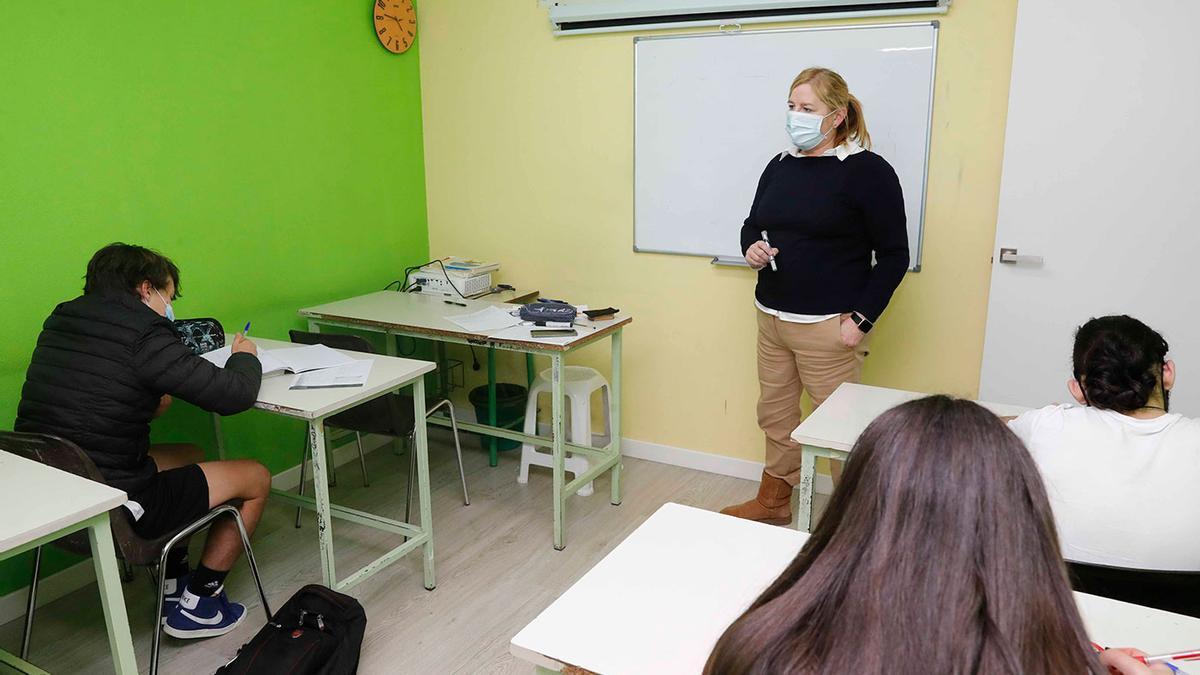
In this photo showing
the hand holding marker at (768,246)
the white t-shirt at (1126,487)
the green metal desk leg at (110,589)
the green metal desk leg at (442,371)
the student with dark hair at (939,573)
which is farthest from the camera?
the green metal desk leg at (442,371)

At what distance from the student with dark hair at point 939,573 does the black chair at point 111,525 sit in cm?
182

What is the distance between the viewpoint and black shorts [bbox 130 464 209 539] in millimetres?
2193

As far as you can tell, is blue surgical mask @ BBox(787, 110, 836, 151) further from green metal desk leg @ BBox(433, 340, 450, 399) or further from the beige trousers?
green metal desk leg @ BBox(433, 340, 450, 399)

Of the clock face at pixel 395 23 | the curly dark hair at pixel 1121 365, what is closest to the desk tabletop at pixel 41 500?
the curly dark hair at pixel 1121 365

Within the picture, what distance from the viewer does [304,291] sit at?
143 inches

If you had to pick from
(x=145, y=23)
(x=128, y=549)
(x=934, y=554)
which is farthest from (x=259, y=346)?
(x=934, y=554)

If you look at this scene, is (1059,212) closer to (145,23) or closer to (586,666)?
(586,666)

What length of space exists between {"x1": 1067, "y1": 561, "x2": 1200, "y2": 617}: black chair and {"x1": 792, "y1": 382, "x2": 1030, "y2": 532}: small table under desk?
0.54 meters

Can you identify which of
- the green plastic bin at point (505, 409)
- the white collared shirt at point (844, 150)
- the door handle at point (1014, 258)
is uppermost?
the white collared shirt at point (844, 150)

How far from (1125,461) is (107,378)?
2.41 meters

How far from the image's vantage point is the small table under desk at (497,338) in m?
3.02

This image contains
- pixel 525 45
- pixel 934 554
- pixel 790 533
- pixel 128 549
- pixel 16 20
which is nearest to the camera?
pixel 934 554

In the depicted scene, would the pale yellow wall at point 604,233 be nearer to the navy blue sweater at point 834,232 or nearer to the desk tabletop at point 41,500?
the navy blue sweater at point 834,232

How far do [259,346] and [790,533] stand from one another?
2.14m
